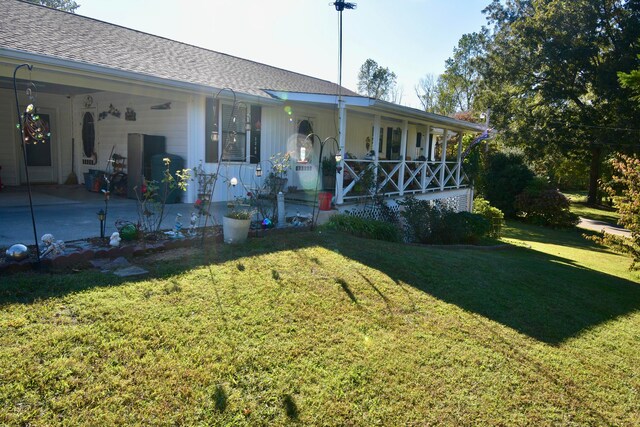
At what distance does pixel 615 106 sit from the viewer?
933 inches

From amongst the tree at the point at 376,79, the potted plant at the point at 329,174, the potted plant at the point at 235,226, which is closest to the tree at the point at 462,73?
Result: the tree at the point at 376,79

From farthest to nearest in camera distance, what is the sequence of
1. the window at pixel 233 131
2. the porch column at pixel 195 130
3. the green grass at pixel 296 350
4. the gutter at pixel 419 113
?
the window at pixel 233 131
the gutter at pixel 419 113
the porch column at pixel 195 130
the green grass at pixel 296 350

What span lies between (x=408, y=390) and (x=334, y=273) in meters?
2.46

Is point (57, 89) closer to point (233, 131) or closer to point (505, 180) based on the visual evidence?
point (233, 131)

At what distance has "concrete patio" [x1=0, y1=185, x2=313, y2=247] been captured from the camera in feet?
20.6

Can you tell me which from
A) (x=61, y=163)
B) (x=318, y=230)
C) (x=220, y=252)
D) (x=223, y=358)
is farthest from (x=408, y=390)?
(x=61, y=163)

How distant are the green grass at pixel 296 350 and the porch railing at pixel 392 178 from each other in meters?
4.94

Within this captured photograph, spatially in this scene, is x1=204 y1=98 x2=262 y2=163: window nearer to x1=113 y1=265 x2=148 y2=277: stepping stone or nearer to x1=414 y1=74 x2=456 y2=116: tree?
x1=113 y1=265 x2=148 y2=277: stepping stone

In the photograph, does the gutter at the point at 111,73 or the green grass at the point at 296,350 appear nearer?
the green grass at the point at 296,350

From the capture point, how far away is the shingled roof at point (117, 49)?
779 centimetres

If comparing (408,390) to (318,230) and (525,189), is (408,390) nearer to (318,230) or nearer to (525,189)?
(318,230)

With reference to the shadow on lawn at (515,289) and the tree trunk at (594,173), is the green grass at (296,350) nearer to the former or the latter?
the shadow on lawn at (515,289)

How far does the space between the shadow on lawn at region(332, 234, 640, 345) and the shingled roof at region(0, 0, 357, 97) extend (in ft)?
18.1

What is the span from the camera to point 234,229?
22.1 ft
